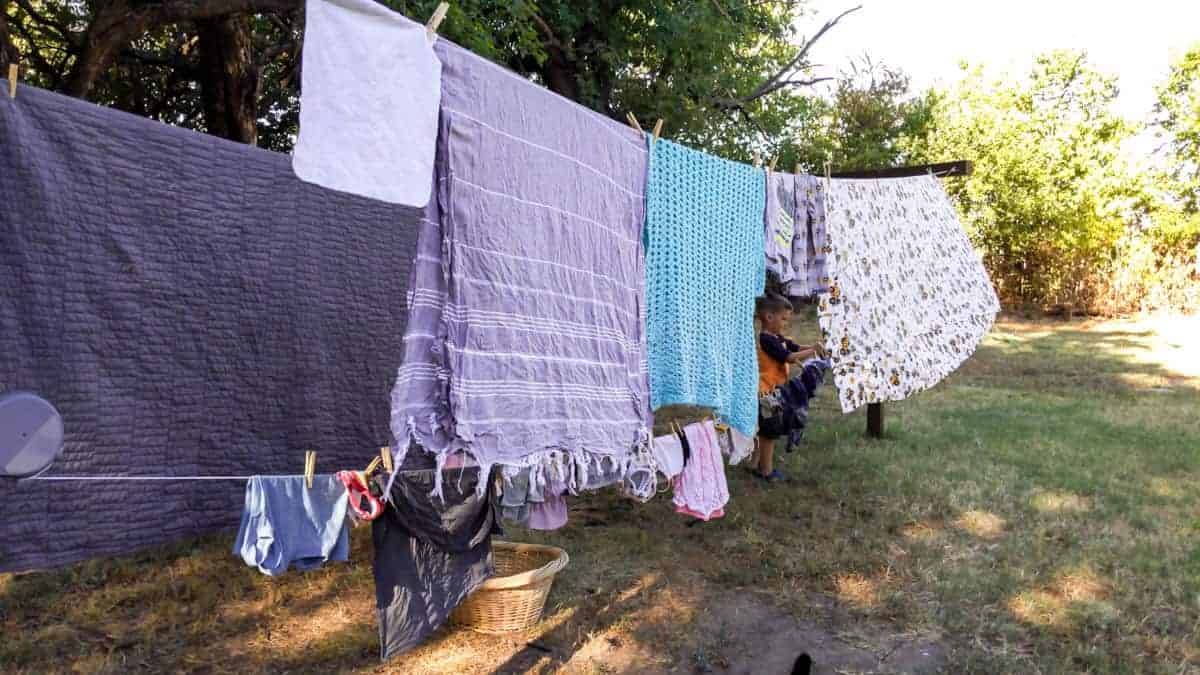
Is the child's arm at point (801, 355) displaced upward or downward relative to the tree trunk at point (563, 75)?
downward

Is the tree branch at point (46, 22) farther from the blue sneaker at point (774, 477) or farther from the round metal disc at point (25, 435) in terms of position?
the blue sneaker at point (774, 477)

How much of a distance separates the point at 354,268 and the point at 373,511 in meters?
1.27

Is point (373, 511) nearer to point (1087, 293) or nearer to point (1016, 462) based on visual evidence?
point (1016, 462)

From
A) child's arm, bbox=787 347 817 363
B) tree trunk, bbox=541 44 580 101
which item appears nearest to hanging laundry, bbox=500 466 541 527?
child's arm, bbox=787 347 817 363

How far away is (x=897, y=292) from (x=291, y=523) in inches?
126

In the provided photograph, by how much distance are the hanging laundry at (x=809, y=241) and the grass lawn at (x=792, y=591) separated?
1.12m

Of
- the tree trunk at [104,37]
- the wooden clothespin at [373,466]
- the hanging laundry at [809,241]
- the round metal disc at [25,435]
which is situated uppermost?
the tree trunk at [104,37]

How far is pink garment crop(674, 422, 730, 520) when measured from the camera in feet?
9.45

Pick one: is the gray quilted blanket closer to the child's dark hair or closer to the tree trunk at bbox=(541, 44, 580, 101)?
the child's dark hair

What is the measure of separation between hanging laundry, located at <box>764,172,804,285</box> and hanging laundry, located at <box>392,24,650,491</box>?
794 mm

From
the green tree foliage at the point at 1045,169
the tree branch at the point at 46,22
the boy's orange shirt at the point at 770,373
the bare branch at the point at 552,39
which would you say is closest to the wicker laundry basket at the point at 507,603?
the boy's orange shirt at the point at 770,373

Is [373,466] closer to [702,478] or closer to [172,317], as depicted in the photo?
[172,317]

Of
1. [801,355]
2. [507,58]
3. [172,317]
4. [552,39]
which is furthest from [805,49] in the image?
[172,317]

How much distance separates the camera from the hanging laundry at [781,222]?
3252 mm
